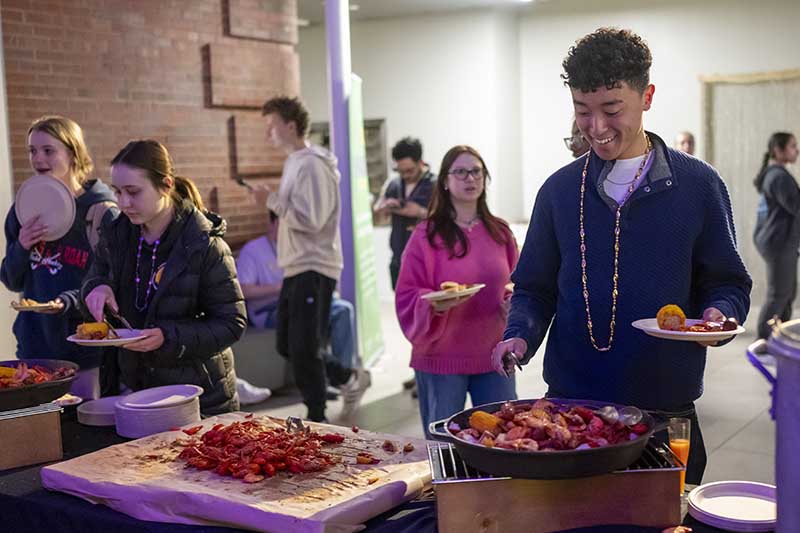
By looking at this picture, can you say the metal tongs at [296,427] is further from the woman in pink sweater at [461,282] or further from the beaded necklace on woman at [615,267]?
the woman in pink sweater at [461,282]

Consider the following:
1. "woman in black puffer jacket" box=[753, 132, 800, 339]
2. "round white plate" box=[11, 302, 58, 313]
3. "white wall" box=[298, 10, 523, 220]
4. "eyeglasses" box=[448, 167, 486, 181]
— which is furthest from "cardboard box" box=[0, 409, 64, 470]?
"white wall" box=[298, 10, 523, 220]

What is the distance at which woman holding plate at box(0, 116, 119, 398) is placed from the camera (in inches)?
135

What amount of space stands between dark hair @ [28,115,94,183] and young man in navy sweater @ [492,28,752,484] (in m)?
2.32

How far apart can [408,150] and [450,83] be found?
4.11 meters

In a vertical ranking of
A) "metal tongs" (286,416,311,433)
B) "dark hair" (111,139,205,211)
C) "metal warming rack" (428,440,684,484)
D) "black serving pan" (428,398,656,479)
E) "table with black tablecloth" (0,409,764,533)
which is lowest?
"table with black tablecloth" (0,409,764,533)

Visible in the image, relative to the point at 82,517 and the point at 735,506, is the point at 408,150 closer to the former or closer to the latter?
the point at 82,517

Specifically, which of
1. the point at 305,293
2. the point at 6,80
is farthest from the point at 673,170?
the point at 6,80

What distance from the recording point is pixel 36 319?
3660 mm

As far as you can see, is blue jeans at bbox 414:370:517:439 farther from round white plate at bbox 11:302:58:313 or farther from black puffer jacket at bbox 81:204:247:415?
round white plate at bbox 11:302:58:313

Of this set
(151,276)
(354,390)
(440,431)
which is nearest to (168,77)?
(354,390)

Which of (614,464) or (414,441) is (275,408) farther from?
(614,464)

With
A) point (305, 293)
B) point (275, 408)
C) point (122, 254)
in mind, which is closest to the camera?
point (122, 254)

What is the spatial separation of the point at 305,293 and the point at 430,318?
1733 millimetres

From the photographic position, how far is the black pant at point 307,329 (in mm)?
5215
